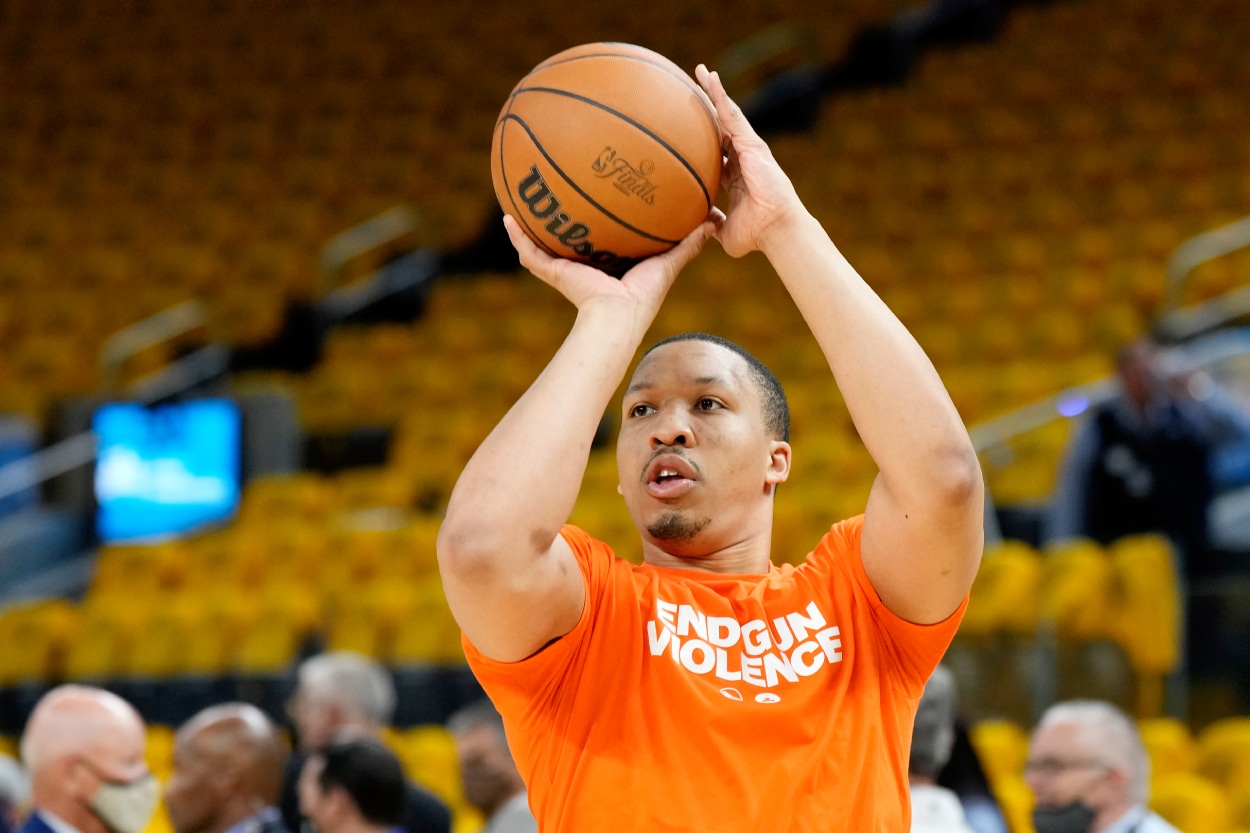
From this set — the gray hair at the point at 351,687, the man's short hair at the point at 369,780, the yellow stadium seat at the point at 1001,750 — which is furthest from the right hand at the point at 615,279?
the yellow stadium seat at the point at 1001,750

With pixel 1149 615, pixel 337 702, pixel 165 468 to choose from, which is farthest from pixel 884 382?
pixel 165 468

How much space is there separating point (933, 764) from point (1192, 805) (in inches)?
36.4

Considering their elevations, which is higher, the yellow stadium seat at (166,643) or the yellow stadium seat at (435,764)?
the yellow stadium seat at (166,643)

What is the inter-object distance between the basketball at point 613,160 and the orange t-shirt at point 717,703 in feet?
1.38

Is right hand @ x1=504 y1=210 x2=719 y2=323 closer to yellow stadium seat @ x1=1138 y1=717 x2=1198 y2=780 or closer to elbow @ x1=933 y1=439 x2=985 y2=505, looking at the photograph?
elbow @ x1=933 y1=439 x2=985 y2=505

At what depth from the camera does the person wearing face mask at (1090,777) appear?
3484 mm

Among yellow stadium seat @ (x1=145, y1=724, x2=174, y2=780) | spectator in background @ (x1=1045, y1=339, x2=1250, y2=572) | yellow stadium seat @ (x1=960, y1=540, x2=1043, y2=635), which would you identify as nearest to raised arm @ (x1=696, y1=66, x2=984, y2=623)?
yellow stadium seat @ (x1=960, y1=540, x2=1043, y2=635)

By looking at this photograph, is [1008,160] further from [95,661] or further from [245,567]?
[95,661]

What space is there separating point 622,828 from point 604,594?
0.99ft

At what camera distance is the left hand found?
1.93 metres

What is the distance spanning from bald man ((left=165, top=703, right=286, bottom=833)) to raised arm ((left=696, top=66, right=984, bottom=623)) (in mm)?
2250

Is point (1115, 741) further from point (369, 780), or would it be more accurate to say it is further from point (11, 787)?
point (11, 787)

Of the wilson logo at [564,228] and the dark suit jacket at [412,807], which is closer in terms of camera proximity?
the wilson logo at [564,228]

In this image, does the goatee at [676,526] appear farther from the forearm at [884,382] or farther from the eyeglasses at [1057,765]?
the eyeglasses at [1057,765]
